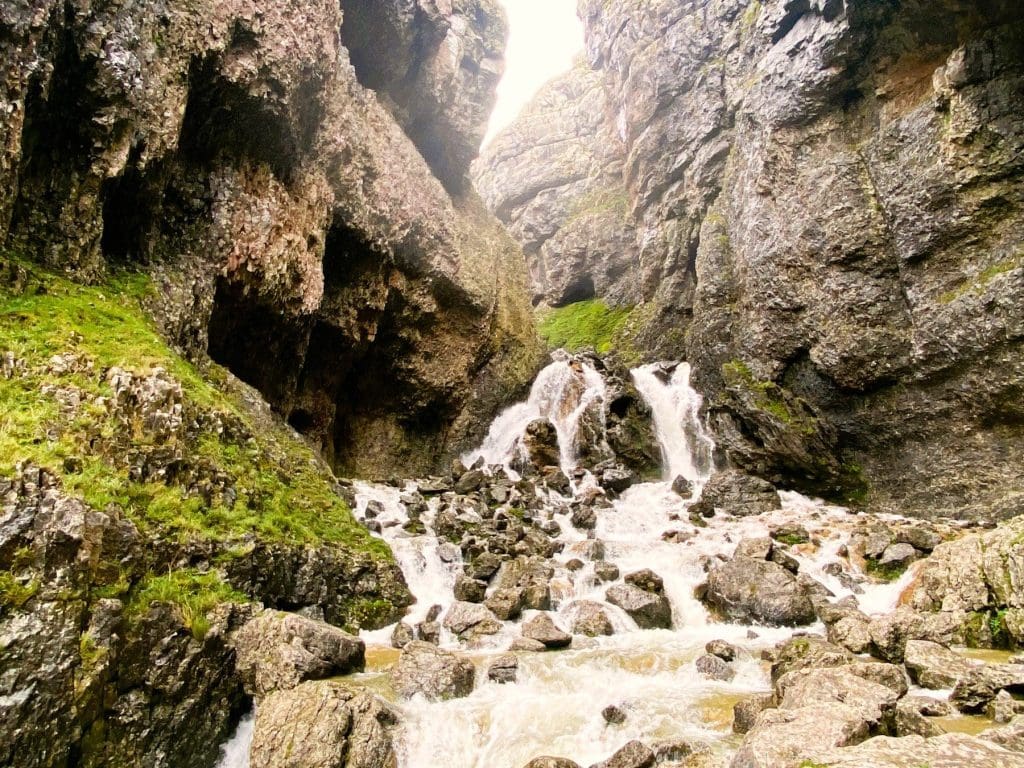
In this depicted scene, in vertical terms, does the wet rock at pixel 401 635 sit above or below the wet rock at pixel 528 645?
below

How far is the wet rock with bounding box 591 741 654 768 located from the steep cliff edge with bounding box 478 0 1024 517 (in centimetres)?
1560

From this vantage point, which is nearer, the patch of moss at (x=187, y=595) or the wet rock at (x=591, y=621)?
the patch of moss at (x=187, y=595)

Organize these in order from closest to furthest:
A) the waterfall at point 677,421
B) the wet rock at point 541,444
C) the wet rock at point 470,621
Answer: the wet rock at point 470,621, the waterfall at point 677,421, the wet rock at point 541,444

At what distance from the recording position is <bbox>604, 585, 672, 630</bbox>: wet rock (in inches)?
429

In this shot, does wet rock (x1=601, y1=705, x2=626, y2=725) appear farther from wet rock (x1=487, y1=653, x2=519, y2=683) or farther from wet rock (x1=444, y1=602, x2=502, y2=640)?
wet rock (x1=444, y1=602, x2=502, y2=640)

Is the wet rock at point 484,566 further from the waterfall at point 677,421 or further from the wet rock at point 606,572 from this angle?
the waterfall at point 677,421

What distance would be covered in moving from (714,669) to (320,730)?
5886 millimetres

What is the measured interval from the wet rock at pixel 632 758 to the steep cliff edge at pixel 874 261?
15.6 meters

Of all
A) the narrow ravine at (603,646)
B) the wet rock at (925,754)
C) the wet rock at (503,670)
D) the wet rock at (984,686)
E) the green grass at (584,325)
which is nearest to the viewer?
the wet rock at (925,754)

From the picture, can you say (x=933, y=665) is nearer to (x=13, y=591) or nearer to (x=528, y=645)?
Answer: (x=528, y=645)

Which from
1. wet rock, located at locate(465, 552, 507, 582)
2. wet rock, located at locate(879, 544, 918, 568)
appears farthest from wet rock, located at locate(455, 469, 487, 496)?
wet rock, located at locate(879, 544, 918, 568)

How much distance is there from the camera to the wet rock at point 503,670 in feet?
27.2

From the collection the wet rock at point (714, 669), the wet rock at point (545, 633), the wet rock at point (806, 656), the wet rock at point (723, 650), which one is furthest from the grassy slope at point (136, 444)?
the wet rock at point (806, 656)

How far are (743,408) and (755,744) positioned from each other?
19382 millimetres
